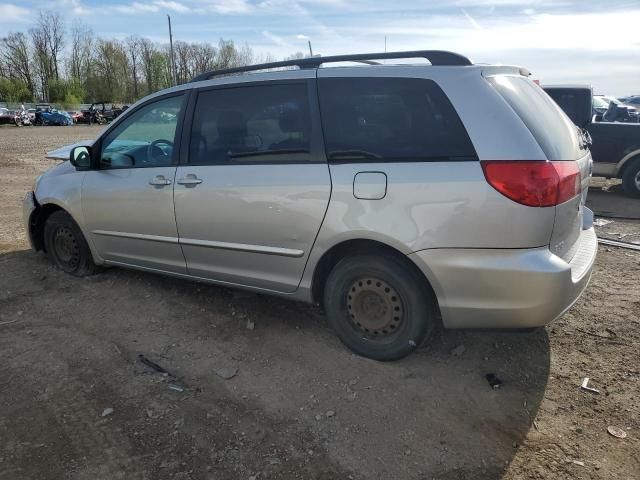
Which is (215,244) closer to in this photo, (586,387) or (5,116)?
(586,387)

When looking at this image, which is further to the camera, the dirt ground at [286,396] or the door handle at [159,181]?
the door handle at [159,181]

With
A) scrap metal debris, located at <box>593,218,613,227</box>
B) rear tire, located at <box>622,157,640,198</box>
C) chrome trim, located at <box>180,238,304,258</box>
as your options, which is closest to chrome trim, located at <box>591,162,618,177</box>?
rear tire, located at <box>622,157,640,198</box>

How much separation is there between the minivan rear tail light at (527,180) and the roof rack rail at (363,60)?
747 mm

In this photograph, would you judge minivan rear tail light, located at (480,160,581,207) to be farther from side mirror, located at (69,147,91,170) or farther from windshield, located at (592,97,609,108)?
windshield, located at (592,97,609,108)

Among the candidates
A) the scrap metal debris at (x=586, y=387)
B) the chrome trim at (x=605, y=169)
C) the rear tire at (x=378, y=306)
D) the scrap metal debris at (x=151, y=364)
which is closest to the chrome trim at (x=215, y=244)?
the rear tire at (x=378, y=306)

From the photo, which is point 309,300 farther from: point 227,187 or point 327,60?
point 327,60

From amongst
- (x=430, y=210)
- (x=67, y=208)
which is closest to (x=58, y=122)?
(x=67, y=208)

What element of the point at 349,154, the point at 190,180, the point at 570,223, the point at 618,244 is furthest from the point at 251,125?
the point at 618,244

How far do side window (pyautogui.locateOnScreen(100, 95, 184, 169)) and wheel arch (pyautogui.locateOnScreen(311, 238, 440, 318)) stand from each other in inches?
59.1

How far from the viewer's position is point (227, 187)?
369cm

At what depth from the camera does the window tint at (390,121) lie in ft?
9.83

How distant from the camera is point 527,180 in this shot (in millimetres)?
2764

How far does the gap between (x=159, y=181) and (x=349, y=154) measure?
166 cm

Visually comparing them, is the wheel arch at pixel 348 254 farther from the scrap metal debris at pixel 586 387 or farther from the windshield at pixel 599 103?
the windshield at pixel 599 103
